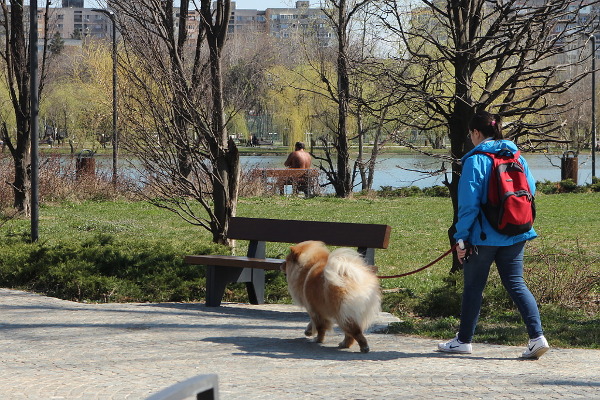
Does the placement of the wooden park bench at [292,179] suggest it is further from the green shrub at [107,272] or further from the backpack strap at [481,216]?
the backpack strap at [481,216]

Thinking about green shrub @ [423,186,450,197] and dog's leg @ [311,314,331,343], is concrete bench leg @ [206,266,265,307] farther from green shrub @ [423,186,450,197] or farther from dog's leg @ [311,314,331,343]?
green shrub @ [423,186,450,197]

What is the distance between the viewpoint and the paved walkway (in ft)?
18.9

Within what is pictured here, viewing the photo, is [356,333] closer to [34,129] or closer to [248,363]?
[248,363]

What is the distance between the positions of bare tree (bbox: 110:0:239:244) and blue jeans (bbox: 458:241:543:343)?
576cm

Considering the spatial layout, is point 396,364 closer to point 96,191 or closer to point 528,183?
point 528,183

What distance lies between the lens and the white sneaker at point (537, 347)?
6621mm

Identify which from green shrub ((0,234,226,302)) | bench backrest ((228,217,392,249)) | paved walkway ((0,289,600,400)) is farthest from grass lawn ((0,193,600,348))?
bench backrest ((228,217,392,249))

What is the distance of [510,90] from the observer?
992 centimetres

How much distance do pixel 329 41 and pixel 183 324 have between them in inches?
1186

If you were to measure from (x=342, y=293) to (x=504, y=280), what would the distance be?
1.30 meters

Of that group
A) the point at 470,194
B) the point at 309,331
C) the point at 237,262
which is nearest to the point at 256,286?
the point at 237,262

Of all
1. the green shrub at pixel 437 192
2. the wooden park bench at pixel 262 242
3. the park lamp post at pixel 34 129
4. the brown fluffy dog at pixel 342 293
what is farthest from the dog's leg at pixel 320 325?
the green shrub at pixel 437 192

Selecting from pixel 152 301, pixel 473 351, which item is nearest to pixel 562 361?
pixel 473 351

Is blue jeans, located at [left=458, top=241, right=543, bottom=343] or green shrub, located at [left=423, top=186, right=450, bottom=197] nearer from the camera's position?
blue jeans, located at [left=458, top=241, right=543, bottom=343]
